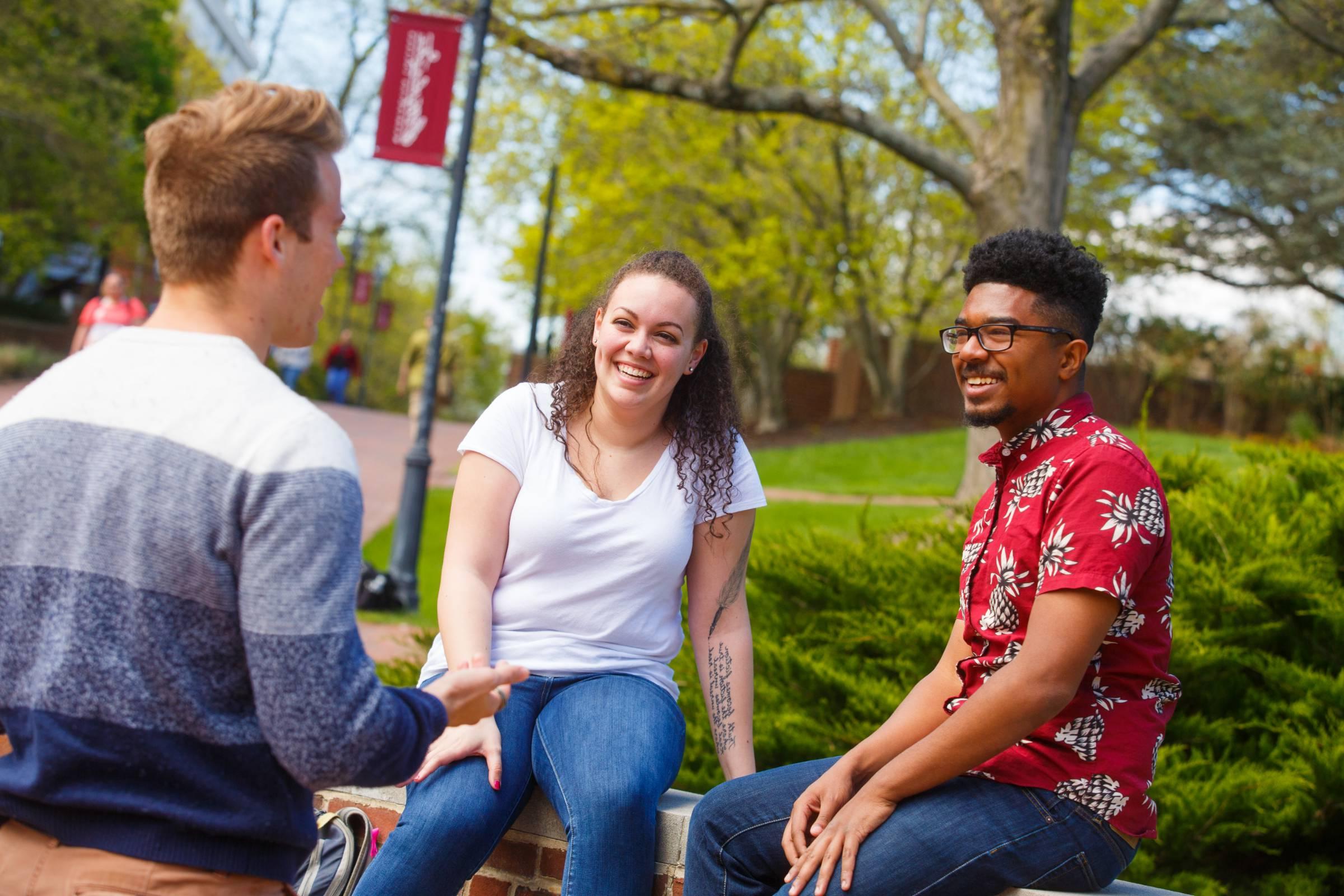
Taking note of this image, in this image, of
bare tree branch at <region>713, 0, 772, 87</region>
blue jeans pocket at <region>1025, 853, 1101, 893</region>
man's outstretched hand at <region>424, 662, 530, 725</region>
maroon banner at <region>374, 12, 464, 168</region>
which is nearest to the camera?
man's outstretched hand at <region>424, 662, 530, 725</region>

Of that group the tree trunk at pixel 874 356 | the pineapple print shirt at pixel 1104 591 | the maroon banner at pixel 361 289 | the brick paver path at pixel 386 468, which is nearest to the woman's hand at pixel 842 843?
the pineapple print shirt at pixel 1104 591

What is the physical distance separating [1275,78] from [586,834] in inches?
661

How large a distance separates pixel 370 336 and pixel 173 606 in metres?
39.3

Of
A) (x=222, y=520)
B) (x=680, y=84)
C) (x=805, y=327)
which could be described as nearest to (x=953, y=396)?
(x=805, y=327)

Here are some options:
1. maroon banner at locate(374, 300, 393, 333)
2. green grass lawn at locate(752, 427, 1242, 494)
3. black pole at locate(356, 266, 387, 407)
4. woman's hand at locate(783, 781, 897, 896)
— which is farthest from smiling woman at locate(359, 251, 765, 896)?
maroon banner at locate(374, 300, 393, 333)

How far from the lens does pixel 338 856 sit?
2.27m

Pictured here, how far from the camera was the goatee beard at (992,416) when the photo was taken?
243 cm

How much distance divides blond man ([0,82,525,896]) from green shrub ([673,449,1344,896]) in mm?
2263

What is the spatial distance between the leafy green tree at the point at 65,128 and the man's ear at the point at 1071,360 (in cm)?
2323

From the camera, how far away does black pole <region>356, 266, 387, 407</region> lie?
1365 inches

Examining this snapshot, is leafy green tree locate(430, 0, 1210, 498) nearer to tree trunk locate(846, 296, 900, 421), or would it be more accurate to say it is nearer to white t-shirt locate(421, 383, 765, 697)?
white t-shirt locate(421, 383, 765, 697)

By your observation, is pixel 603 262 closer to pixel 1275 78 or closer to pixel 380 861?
pixel 1275 78

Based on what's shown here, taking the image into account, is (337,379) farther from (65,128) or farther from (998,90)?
(998,90)

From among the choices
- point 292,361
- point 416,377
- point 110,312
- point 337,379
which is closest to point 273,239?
point 416,377
